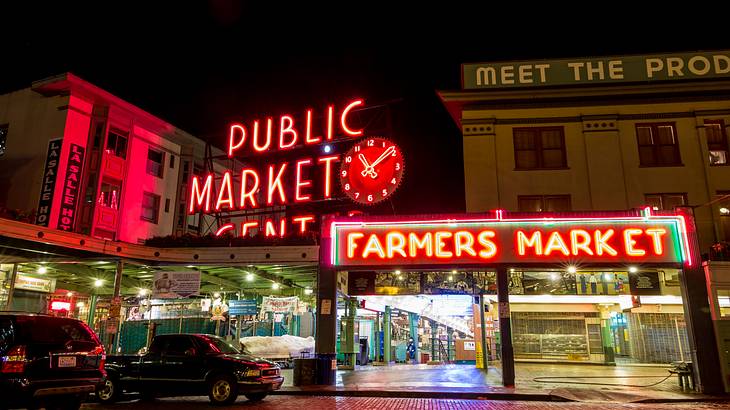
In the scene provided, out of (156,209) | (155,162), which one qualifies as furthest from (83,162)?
(156,209)

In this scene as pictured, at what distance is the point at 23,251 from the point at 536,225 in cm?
1904

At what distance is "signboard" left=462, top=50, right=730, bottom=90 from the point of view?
77.0ft

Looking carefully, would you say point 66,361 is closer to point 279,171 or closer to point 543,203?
point 279,171

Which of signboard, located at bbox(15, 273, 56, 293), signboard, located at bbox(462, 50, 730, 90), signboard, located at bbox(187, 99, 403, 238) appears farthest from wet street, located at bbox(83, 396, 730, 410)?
signboard, located at bbox(462, 50, 730, 90)

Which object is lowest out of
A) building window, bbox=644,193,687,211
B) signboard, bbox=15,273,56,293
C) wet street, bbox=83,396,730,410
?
wet street, bbox=83,396,730,410

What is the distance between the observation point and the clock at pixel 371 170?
23.6 metres

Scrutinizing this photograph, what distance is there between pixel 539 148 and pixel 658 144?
503 cm

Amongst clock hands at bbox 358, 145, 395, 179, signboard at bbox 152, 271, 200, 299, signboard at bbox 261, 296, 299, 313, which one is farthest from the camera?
signboard at bbox 261, 296, 299, 313

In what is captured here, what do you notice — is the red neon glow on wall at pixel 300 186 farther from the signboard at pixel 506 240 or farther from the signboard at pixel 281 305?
the signboard at pixel 506 240

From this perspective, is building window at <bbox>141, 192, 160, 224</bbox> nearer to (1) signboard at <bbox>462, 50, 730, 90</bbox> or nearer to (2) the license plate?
(1) signboard at <bbox>462, 50, 730, 90</bbox>

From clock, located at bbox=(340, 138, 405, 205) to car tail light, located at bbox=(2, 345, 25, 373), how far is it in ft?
51.2

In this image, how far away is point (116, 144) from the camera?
107 ft

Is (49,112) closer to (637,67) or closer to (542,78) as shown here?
(542,78)

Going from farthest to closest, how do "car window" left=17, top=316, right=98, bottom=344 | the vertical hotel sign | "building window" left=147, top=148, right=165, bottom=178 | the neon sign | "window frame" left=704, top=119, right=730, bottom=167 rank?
"building window" left=147, top=148, right=165, bottom=178
the vertical hotel sign
the neon sign
"window frame" left=704, top=119, right=730, bottom=167
"car window" left=17, top=316, right=98, bottom=344
